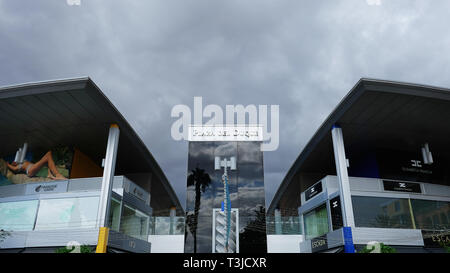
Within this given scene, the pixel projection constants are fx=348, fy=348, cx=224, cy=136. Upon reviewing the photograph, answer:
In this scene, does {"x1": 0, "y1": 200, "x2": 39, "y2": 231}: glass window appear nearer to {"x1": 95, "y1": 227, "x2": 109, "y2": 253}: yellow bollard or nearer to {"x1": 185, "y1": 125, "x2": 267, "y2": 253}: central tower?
{"x1": 95, "y1": 227, "x2": 109, "y2": 253}: yellow bollard

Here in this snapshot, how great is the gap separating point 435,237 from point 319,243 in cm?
483

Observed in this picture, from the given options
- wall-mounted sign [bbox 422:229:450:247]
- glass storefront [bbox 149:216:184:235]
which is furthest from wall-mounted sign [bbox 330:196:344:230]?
glass storefront [bbox 149:216:184:235]

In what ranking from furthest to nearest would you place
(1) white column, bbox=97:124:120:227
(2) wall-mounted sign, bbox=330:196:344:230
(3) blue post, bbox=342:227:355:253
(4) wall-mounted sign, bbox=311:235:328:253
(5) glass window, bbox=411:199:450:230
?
1. (4) wall-mounted sign, bbox=311:235:328:253
2. (2) wall-mounted sign, bbox=330:196:344:230
3. (5) glass window, bbox=411:199:450:230
4. (1) white column, bbox=97:124:120:227
5. (3) blue post, bbox=342:227:355:253

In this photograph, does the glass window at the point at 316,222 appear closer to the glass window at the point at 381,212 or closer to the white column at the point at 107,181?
the glass window at the point at 381,212

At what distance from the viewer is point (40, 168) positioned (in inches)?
688

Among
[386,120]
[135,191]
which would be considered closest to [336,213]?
[386,120]

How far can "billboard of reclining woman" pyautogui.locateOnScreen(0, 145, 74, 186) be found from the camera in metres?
17.1

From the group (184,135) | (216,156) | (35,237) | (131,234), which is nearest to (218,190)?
(216,156)

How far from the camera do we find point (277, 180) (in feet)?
93.0

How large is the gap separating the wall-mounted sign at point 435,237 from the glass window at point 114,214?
13549mm

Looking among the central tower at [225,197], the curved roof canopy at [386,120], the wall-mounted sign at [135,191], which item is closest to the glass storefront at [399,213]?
the curved roof canopy at [386,120]

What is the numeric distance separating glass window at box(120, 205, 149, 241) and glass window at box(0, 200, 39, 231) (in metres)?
3.90

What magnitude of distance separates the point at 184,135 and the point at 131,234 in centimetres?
714
